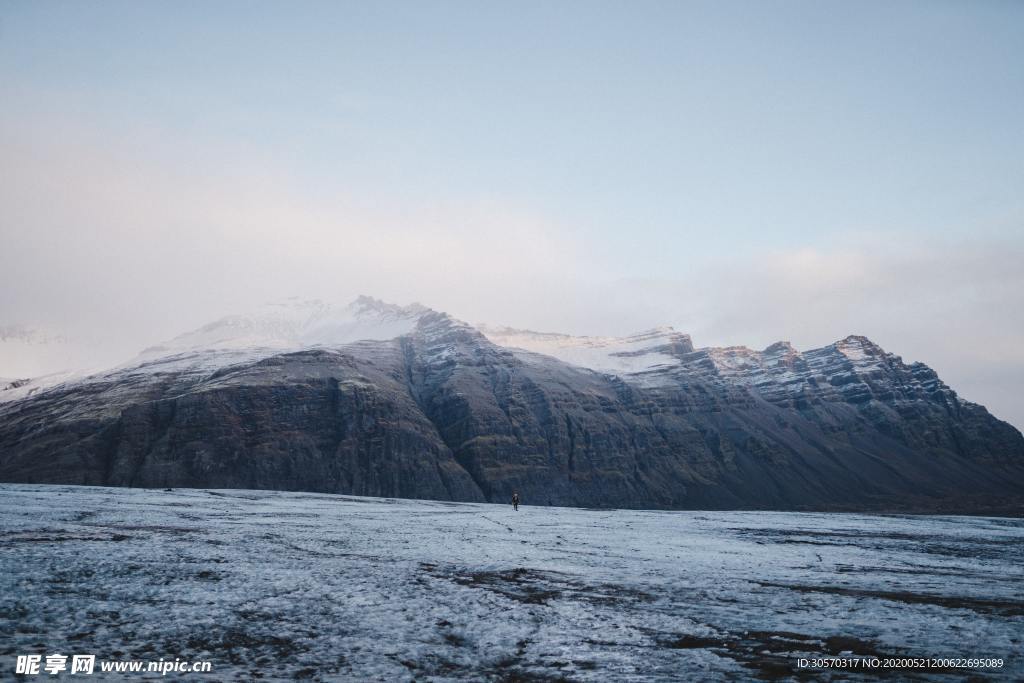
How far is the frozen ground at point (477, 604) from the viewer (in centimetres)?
1407

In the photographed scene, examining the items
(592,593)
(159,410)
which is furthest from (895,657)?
(159,410)

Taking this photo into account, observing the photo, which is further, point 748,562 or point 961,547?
point 961,547

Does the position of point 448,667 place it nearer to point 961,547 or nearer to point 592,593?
point 592,593

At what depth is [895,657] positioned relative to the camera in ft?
50.0

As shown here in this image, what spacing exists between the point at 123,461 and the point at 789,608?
170524mm

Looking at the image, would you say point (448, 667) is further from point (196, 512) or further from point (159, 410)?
point (159, 410)

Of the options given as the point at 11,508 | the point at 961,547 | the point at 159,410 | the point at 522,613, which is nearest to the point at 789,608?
the point at 522,613

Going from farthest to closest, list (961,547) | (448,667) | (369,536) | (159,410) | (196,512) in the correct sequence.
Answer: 1. (159,410)
2. (196,512)
3. (961,547)
4. (369,536)
5. (448,667)

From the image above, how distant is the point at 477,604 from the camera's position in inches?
777

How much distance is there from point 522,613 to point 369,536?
20152mm

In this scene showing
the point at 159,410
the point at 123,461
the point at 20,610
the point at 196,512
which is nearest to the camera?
the point at 20,610

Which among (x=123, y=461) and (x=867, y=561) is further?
(x=123, y=461)

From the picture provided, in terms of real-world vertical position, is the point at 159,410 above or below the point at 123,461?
above

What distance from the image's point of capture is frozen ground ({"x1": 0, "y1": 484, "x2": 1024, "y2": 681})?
1407cm
